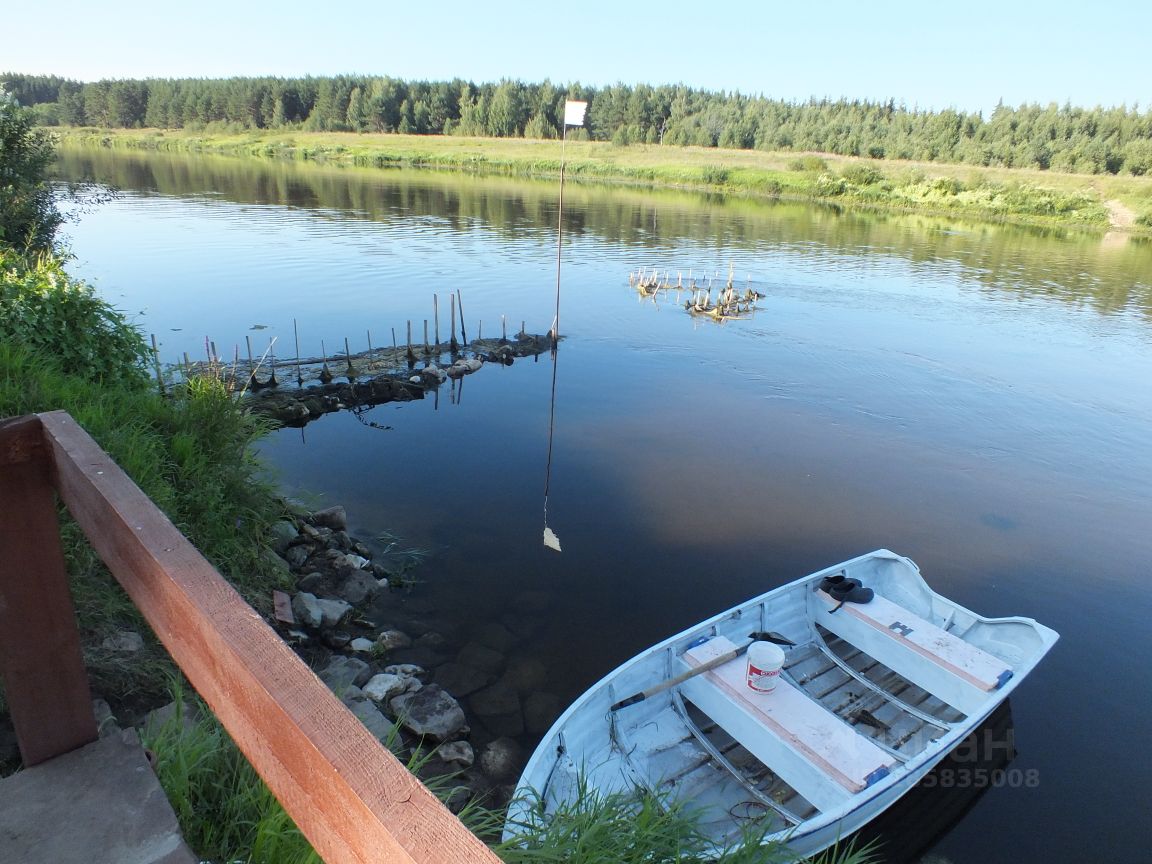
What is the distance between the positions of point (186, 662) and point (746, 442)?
671 inches

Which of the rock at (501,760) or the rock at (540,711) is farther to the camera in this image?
the rock at (540,711)

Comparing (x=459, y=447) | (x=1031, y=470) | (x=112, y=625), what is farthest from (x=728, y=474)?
(x=112, y=625)

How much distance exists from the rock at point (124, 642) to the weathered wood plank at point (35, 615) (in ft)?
11.3

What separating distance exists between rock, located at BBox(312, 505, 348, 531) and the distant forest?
98.8m

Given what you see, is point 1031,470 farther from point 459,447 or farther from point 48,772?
point 48,772

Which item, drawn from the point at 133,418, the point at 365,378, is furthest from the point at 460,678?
the point at 365,378

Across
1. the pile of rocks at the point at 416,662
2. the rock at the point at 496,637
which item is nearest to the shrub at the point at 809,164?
the rock at the point at 496,637

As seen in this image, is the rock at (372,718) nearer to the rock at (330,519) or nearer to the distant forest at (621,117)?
the rock at (330,519)

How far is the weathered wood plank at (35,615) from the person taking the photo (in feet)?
7.14

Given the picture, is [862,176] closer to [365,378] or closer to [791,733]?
[365,378]

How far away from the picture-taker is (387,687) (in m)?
8.05

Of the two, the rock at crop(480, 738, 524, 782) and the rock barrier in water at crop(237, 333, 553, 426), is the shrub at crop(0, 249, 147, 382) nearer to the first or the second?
the rock barrier in water at crop(237, 333, 553, 426)

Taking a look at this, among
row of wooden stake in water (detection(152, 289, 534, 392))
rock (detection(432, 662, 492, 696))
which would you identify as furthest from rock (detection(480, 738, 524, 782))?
row of wooden stake in water (detection(152, 289, 534, 392))

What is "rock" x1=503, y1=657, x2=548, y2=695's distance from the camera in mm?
8975
